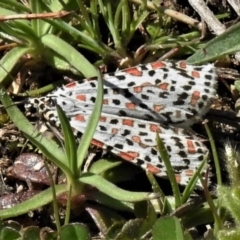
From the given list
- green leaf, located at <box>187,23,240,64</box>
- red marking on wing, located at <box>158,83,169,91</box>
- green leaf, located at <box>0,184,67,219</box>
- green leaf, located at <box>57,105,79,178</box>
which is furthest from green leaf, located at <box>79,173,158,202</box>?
green leaf, located at <box>187,23,240,64</box>

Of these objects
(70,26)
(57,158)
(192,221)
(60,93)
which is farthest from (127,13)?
(192,221)

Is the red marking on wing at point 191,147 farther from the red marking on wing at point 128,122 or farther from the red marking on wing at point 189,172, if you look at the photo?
the red marking on wing at point 128,122

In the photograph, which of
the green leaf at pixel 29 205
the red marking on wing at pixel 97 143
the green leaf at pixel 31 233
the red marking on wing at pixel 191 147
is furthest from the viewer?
the red marking on wing at pixel 97 143

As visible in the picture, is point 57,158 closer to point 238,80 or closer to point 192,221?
point 192,221

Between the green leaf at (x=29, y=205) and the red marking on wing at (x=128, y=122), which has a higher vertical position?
the red marking on wing at (x=128, y=122)

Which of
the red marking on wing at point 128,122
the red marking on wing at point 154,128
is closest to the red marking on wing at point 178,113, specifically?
the red marking on wing at point 154,128

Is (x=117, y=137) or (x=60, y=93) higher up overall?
(x=60, y=93)
